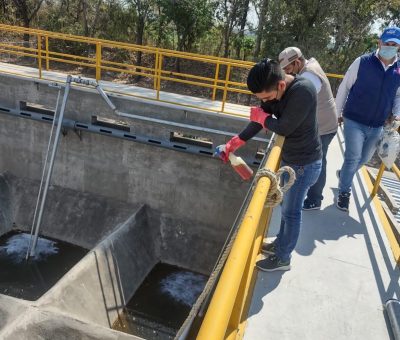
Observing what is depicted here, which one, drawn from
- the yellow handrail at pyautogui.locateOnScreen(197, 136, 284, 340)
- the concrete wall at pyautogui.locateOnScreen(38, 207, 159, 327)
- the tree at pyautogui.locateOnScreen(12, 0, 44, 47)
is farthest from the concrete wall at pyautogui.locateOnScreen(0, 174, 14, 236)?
the tree at pyautogui.locateOnScreen(12, 0, 44, 47)

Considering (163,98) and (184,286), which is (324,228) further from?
(163,98)

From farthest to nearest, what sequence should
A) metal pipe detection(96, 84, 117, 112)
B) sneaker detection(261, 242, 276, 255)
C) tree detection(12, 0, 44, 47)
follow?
tree detection(12, 0, 44, 47) < metal pipe detection(96, 84, 117, 112) < sneaker detection(261, 242, 276, 255)

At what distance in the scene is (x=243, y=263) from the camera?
1608 mm

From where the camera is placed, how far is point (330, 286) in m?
3.14

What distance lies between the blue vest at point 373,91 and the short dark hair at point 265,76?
2043 mm

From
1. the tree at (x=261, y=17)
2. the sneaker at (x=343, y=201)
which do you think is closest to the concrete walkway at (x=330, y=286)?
the sneaker at (x=343, y=201)

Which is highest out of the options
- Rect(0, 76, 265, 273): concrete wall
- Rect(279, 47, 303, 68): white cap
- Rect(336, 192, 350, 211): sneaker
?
Rect(279, 47, 303, 68): white cap

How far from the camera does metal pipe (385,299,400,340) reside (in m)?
2.69

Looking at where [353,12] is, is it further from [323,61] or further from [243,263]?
[243,263]

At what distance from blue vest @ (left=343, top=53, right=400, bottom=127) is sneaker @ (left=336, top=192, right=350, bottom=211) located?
819 mm

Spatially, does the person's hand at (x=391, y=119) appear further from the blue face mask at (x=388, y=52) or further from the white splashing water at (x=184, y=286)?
the white splashing water at (x=184, y=286)

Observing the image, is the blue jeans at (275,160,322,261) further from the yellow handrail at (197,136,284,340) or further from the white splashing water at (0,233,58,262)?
the white splashing water at (0,233,58,262)

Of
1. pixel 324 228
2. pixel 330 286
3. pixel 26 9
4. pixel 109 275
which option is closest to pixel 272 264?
pixel 330 286

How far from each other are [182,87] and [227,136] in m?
9.65
